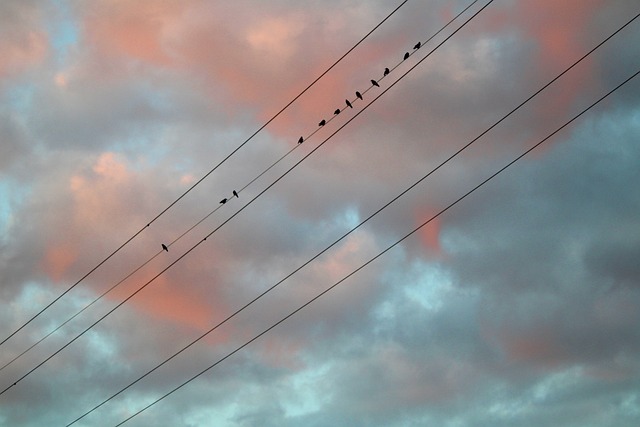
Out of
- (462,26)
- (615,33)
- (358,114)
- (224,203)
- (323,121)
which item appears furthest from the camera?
(224,203)

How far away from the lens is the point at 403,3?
1187 inches

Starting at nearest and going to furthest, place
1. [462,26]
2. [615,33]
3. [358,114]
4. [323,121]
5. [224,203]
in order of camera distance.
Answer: [615,33]
[462,26]
[358,114]
[323,121]
[224,203]

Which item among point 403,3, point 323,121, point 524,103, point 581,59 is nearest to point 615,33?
point 581,59

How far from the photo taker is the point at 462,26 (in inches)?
1212

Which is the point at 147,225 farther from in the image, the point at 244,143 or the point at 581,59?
the point at 581,59

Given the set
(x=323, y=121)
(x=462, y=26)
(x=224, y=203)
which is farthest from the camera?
(x=224, y=203)

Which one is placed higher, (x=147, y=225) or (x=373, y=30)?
(x=147, y=225)

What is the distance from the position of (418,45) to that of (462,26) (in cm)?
511

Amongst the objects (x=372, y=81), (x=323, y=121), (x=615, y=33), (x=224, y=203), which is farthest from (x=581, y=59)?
(x=224, y=203)

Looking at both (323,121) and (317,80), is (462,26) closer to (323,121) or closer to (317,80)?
(317,80)

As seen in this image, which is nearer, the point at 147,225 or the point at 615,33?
the point at 615,33

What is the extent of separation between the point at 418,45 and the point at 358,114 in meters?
4.18

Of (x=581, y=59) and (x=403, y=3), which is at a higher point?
(x=403, y=3)

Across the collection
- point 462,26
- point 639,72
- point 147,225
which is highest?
point 147,225
